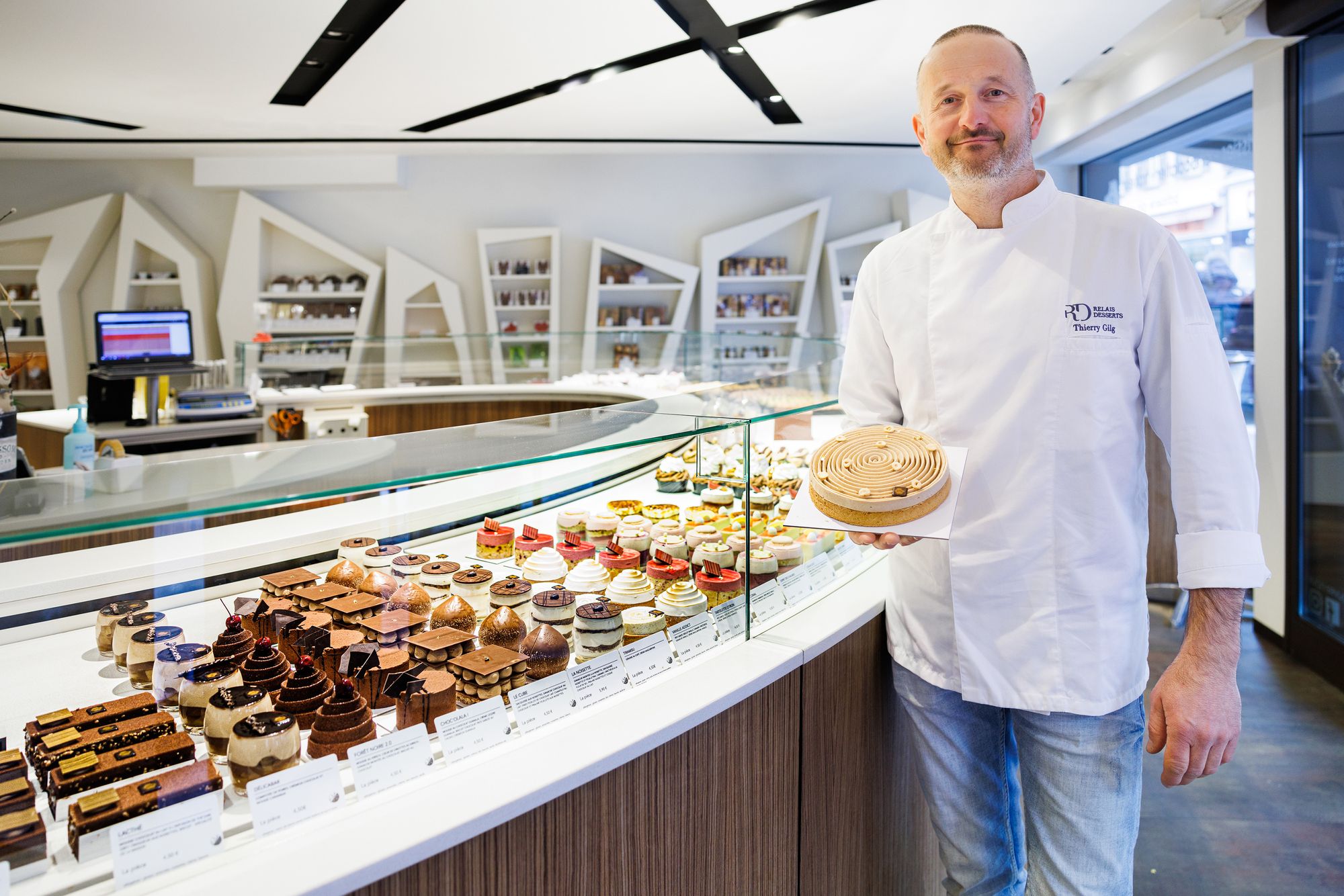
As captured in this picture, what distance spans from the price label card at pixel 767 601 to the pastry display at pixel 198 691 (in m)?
0.84

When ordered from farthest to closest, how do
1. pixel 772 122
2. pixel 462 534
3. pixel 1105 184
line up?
pixel 1105 184, pixel 772 122, pixel 462 534

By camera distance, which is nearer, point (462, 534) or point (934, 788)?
point (934, 788)

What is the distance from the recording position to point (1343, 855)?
93.0 inches

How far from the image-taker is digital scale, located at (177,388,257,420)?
4.92 meters

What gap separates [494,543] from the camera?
1.87 meters

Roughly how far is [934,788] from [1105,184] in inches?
284

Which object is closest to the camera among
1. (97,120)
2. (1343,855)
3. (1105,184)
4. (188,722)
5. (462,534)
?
(188,722)

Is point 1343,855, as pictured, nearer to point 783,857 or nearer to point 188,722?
point 783,857

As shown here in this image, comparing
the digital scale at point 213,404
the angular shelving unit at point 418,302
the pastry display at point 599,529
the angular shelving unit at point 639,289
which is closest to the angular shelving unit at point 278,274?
the angular shelving unit at point 418,302

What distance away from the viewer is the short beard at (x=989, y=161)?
1313 millimetres

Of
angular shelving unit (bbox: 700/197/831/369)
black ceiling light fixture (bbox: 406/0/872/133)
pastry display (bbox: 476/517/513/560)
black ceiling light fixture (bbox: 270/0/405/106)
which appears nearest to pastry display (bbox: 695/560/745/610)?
pastry display (bbox: 476/517/513/560)

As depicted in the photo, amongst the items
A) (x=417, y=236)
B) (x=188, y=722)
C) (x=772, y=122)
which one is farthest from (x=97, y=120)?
(x=188, y=722)

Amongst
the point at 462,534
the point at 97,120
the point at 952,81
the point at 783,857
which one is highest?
the point at 97,120

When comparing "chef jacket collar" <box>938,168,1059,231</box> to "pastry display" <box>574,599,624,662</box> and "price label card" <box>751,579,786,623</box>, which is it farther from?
"pastry display" <box>574,599,624,662</box>
